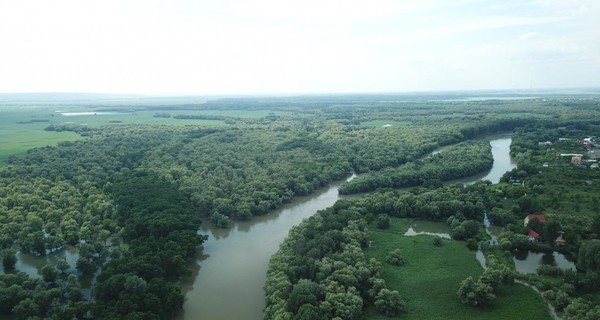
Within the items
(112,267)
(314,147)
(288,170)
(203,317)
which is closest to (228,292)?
(203,317)

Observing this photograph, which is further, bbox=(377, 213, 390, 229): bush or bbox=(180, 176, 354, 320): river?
bbox=(377, 213, 390, 229): bush

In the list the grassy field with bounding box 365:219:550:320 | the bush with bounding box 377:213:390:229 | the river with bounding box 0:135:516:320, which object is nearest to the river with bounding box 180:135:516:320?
the river with bounding box 0:135:516:320

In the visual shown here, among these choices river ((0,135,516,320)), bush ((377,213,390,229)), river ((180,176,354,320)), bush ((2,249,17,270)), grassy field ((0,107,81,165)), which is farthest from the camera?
grassy field ((0,107,81,165))

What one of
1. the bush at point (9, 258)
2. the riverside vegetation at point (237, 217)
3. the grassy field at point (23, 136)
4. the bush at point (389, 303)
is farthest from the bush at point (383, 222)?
the grassy field at point (23, 136)

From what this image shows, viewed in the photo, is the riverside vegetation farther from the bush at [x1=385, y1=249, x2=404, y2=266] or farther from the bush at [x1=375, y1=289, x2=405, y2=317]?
the bush at [x1=385, y1=249, x2=404, y2=266]

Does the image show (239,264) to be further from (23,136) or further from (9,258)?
(23,136)

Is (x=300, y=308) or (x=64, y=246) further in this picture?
(x=64, y=246)

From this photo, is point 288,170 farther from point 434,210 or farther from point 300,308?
point 300,308
